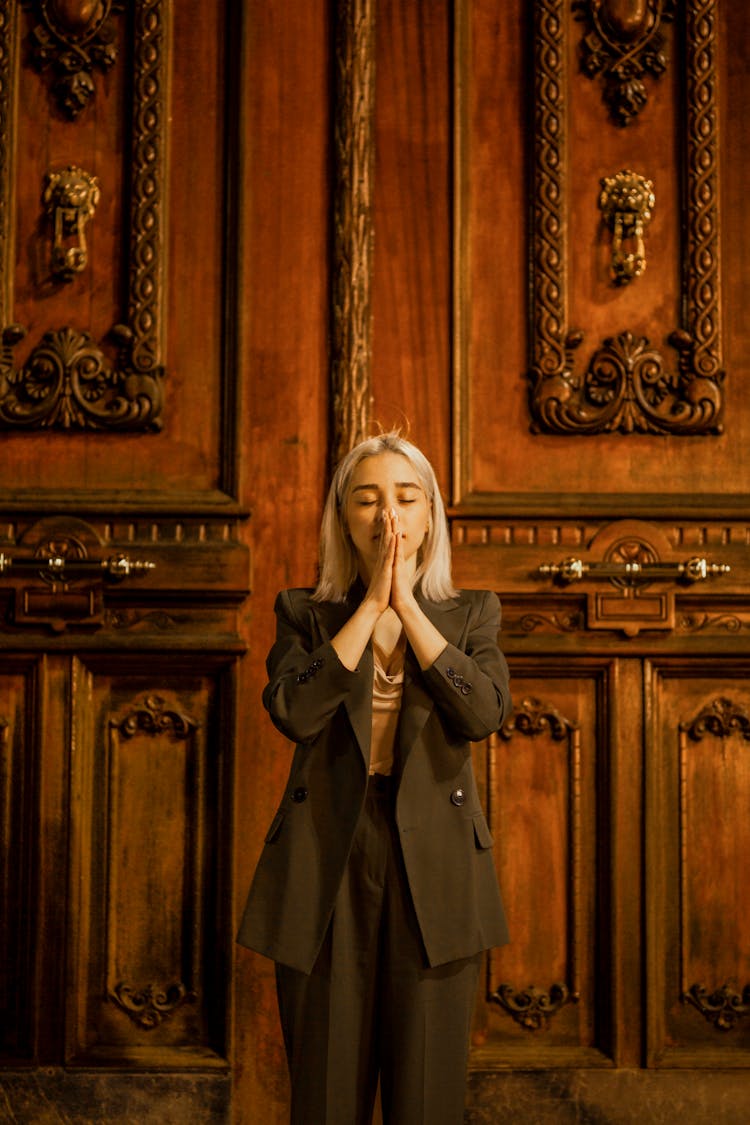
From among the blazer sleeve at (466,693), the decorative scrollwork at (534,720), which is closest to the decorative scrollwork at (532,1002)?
the decorative scrollwork at (534,720)

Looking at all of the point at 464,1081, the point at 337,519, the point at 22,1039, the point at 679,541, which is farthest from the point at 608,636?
the point at 22,1039

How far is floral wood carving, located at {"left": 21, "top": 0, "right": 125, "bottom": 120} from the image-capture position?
117 inches

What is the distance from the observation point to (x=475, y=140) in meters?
2.99

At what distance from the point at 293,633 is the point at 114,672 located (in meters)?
0.91

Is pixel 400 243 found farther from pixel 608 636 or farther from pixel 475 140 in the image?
pixel 608 636

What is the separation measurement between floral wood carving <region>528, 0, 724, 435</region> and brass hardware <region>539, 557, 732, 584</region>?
0.32 meters

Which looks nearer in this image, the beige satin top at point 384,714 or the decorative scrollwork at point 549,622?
the beige satin top at point 384,714

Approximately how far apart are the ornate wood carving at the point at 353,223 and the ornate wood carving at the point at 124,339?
16.4 inches

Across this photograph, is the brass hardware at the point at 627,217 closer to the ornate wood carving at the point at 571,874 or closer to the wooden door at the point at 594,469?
the wooden door at the point at 594,469

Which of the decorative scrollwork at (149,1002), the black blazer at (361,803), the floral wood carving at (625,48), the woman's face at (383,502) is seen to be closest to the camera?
the black blazer at (361,803)

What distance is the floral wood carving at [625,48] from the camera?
2971 mm

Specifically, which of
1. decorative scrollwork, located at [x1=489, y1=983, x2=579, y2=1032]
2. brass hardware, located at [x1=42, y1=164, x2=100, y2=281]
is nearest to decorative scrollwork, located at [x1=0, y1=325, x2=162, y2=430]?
brass hardware, located at [x1=42, y1=164, x2=100, y2=281]

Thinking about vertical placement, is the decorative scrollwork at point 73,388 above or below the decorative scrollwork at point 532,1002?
above

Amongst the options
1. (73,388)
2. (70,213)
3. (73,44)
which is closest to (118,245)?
(70,213)
